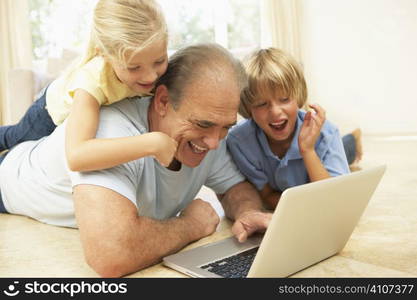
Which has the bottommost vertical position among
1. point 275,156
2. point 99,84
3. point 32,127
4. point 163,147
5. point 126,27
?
point 275,156

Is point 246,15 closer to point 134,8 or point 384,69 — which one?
point 384,69

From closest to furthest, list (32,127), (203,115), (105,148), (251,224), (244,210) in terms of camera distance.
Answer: (105,148), (203,115), (251,224), (244,210), (32,127)

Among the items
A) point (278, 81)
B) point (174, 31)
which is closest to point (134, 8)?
point (174, 31)

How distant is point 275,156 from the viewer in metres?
1.81

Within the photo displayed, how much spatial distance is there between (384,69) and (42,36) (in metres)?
3.81

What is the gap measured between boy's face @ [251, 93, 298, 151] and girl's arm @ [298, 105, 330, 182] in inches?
2.7

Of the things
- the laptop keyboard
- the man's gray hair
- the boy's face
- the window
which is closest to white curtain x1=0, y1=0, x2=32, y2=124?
the window

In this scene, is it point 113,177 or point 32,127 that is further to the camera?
point 32,127

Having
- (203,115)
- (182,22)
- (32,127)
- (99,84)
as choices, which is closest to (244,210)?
(203,115)

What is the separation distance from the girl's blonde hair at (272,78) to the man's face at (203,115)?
305 mm

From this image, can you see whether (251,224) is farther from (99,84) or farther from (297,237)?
(99,84)

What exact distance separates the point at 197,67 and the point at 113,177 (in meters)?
0.39

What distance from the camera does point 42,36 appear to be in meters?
5.55

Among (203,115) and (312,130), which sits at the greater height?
(203,115)
